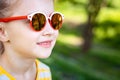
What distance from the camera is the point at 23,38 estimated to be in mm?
2338

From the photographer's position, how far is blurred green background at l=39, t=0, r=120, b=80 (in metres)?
8.88

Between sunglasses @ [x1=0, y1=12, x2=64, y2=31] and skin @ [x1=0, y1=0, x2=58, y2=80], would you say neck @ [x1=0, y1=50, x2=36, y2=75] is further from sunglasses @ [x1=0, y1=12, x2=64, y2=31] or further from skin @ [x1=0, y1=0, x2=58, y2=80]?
sunglasses @ [x1=0, y1=12, x2=64, y2=31]

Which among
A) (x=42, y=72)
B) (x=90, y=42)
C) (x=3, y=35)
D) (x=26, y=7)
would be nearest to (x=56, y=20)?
(x=26, y=7)

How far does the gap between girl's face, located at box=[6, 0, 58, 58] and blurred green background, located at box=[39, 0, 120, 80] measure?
4.76m

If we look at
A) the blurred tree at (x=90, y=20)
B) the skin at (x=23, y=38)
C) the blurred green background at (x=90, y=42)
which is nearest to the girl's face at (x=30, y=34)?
the skin at (x=23, y=38)

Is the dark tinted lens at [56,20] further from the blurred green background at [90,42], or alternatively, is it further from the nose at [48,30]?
the blurred green background at [90,42]

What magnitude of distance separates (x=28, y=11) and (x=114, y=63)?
8783 millimetres

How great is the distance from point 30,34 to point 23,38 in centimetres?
5

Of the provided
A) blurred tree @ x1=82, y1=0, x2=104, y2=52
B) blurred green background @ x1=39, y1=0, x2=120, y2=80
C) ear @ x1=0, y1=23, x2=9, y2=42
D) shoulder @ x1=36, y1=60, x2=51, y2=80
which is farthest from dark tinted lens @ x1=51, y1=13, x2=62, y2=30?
blurred tree @ x1=82, y1=0, x2=104, y2=52

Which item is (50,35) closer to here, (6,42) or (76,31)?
(6,42)

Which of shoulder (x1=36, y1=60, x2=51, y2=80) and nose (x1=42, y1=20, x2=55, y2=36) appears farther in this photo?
shoulder (x1=36, y1=60, x2=51, y2=80)

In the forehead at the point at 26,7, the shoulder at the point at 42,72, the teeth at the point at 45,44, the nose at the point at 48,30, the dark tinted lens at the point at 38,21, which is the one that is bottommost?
the shoulder at the point at 42,72

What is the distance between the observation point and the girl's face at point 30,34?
2.32m

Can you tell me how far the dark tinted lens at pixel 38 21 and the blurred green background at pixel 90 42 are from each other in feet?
15.9
